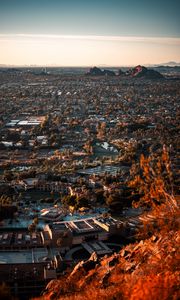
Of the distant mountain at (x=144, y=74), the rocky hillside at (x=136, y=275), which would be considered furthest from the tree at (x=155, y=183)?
the distant mountain at (x=144, y=74)

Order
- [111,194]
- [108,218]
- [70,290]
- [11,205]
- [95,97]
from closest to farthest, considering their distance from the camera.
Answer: [70,290], [108,218], [11,205], [111,194], [95,97]

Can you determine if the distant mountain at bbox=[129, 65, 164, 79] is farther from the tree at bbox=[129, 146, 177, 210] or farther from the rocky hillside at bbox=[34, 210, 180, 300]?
the tree at bbox=[129, 146, 177, 210]

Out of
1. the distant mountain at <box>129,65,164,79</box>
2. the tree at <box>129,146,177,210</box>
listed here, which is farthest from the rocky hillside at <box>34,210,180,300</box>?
the distant mountain at <box>129,65,164,79</box>

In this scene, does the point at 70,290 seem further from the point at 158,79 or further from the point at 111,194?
the point at 158,79

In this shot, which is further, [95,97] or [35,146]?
[95,97]

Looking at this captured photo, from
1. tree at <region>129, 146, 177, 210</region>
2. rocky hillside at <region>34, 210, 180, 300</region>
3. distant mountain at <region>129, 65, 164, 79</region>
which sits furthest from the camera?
distant mountain at <region>129, 65, 164, 79</region>

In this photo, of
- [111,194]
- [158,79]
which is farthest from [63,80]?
[111,194]

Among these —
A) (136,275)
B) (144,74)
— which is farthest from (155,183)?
(144,74)

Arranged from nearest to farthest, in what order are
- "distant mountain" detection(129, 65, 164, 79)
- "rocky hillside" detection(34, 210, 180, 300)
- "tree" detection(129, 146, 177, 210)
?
"rocky hillside" detection(34, 210, 180, 300)
"tree" detection(129, 146, 177, 210)
"distant mountain" detection(129, 65, 164, 79)
